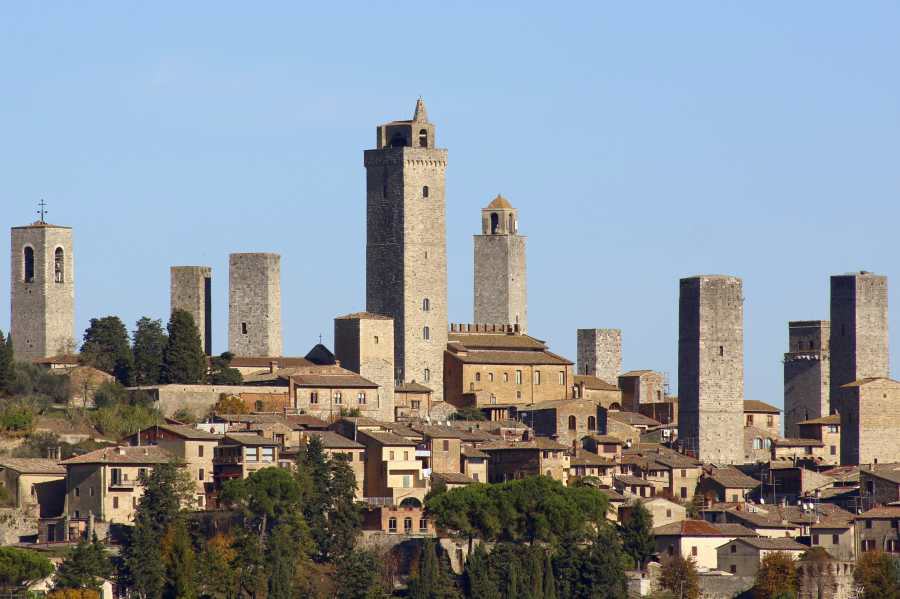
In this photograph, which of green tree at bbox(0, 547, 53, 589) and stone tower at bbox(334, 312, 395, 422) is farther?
stone tower at bbox(334, 312, 395, 422)

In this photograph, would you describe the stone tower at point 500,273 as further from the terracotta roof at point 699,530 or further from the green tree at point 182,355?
the terracotta roof at point 699,530

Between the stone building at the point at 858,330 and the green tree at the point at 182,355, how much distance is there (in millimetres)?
22549

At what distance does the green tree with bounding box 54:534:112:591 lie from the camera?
70.8m

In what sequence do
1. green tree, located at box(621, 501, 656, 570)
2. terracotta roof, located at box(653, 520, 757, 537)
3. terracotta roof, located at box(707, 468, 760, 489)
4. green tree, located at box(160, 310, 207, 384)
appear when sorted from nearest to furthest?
green tree, located at box(621, 501, 656, 570) → terracotta roof, located at box(653, 520, 757, 537) → green tree, located at box(160, 310, 207, 384) → terracotta roof, located at box(707, 468, 760, 489)

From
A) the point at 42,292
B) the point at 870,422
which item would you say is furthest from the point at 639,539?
the point at 42,292

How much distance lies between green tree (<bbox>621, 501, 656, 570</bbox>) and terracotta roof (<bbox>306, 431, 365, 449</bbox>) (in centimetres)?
755

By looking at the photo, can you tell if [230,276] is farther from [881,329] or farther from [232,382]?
[881,329]

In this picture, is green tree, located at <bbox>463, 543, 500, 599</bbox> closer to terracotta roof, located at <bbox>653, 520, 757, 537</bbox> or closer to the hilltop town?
the hilltop town

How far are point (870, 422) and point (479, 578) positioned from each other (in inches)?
927

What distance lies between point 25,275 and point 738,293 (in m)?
22.0

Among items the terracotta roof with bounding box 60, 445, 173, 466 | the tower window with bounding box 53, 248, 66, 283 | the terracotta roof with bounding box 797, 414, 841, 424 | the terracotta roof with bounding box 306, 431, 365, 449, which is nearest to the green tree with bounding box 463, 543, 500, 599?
the terracotta roof with bounding box 306, 431, 365, 449

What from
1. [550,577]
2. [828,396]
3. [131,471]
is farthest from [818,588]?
[828,396]

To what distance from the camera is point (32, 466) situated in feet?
257

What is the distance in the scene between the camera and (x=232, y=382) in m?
89.2
